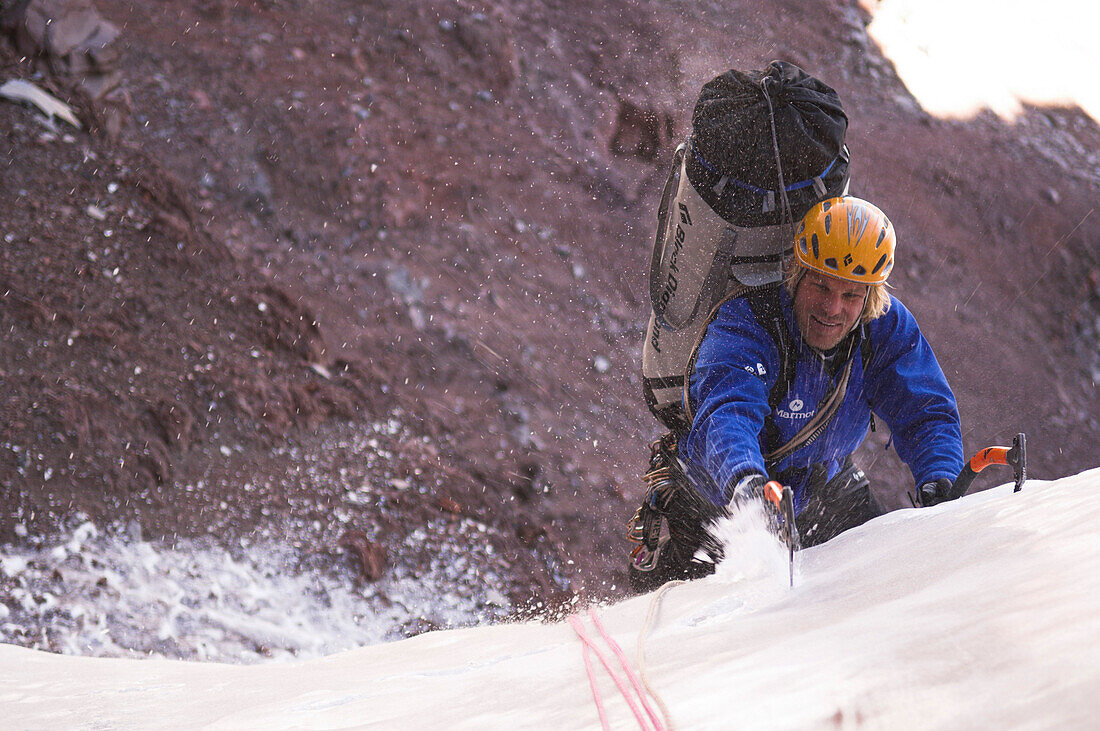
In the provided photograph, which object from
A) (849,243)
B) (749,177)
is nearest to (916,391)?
(849,243)

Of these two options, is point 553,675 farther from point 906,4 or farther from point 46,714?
point 906,4

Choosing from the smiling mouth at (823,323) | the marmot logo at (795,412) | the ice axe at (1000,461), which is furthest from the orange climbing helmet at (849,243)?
the ice axe at (1000,461)

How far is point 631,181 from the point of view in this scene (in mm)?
7957

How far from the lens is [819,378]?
2.49 metres

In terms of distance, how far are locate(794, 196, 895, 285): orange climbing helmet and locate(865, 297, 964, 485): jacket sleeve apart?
248 mm

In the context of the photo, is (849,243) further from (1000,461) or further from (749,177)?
(1000,461)

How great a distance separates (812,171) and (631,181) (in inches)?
217

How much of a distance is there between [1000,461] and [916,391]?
18.9 inches

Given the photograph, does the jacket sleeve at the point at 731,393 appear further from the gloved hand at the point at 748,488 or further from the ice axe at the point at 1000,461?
the ice axe at the point at 1000,461

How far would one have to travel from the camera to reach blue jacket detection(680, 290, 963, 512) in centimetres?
232

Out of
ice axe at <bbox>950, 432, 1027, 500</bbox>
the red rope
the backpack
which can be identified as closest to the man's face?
the backpack

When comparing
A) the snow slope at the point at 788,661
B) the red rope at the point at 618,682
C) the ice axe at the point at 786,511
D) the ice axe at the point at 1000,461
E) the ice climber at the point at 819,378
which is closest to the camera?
the snow slope at the point at 788,661

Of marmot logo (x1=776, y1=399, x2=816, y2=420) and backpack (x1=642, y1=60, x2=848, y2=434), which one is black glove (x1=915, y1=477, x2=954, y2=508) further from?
backpack (x1=642, y1=60, x2=848, y2=434)

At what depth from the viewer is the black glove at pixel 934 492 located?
96.5 inches
